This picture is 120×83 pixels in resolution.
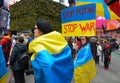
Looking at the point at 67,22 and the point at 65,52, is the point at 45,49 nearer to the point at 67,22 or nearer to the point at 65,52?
the point at 65,52

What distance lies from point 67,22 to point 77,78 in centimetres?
186

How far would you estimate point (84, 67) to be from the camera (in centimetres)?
916

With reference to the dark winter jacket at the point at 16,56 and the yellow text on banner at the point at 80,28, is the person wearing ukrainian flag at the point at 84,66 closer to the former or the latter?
the yellow text on banner at the point at 80,28

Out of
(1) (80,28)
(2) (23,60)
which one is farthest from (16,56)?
(1) (80,28)

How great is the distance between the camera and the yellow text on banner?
997 cm

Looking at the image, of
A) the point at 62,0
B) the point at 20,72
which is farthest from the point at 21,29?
the point at 62,0

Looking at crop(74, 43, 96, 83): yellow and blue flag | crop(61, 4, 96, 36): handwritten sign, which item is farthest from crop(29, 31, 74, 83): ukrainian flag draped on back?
crop(61, 4, 96, 36): handwritten sign

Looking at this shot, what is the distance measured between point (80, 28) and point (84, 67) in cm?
127

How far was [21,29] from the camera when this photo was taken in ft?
94.8

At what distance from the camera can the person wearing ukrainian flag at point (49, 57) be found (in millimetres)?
5445

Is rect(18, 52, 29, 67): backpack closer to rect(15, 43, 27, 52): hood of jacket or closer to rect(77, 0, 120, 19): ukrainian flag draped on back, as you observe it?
rect(15, 43, 27, 52): hood of jacket

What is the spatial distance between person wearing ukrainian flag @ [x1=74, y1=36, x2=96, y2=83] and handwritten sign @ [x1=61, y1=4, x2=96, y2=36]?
2.12 ft

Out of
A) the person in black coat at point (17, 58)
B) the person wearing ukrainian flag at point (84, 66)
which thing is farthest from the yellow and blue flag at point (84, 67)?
the person in black coat at point (17, 58)

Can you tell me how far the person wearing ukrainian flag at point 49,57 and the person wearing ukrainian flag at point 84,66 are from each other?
314 cm
